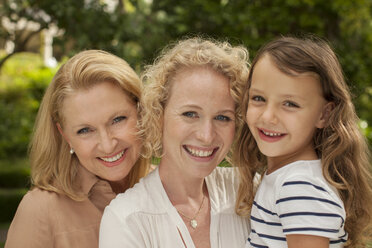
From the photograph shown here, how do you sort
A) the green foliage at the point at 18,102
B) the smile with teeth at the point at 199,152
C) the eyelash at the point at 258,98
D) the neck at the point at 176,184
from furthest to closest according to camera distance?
1. the green foliage at the point at 18,102
2. the neck at the point at 176,184
3. the smile with teeth at the point at 199,152
4. the eyelash at the point at 258,98

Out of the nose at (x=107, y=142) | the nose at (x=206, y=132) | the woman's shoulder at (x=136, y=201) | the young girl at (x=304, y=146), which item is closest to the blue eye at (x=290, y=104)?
the young girl at (x=304, y=146)

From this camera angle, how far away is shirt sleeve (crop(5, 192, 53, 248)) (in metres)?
2.58

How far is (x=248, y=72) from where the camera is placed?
2.55 meters

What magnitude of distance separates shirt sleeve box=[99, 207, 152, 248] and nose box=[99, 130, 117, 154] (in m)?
0.47

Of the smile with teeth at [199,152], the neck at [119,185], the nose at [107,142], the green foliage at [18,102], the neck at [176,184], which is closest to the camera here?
the smile with teeth at [199,152]

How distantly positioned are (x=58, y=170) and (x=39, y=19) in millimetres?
3531

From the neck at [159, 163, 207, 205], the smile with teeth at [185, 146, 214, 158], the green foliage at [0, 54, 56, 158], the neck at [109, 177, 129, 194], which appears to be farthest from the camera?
the green foliage at [0, 54, 56, 158]

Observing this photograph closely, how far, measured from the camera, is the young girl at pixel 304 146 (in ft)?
6.87

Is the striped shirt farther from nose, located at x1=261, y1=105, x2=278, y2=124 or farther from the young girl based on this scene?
nose, located at x1=261, y1=105, x2=278, y2=124

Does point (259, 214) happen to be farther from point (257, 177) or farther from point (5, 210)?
point (5, 210)

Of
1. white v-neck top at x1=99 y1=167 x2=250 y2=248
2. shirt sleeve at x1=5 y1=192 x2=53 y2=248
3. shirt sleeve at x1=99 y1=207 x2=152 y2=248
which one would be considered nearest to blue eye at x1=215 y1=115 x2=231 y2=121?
white v-neck top at x1=99 y1=167 x2=250 y2=248

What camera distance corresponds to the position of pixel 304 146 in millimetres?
2340

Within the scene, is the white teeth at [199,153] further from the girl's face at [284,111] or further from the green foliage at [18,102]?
the green foliage at [18,102]

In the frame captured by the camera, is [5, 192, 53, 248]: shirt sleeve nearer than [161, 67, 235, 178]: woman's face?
No
